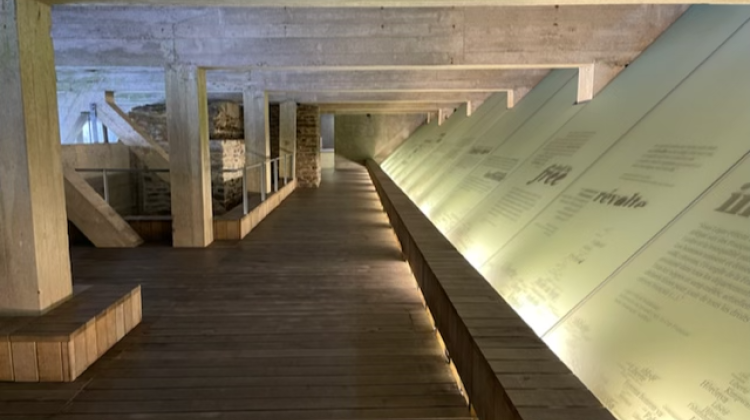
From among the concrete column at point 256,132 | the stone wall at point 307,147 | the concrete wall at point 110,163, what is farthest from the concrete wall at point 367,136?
the concrete wall at point 110,163

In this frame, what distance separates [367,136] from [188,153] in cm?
1590

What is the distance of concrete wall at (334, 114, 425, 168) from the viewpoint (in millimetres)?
20797

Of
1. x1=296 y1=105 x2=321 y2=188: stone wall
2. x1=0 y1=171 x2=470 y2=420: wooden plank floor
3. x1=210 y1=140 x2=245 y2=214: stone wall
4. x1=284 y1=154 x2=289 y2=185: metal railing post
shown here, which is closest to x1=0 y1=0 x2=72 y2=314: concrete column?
x1=0 y1=171 x2=470 y2=420: wooden plank floor

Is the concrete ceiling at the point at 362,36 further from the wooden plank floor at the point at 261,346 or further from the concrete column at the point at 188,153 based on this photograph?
the wooden plank floor at the point at 261,346

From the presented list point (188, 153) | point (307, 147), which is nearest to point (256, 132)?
point (307, 147)

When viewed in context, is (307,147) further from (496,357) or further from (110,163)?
(496,357)

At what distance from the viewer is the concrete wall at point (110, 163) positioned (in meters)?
7.84

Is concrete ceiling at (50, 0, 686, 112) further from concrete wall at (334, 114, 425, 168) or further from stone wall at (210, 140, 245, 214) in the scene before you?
concrete wall at (334, 114, 425, 168)

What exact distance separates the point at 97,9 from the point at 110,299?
3.46 meters

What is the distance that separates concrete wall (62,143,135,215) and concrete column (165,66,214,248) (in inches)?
109

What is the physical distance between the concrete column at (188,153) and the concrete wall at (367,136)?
49.4ft

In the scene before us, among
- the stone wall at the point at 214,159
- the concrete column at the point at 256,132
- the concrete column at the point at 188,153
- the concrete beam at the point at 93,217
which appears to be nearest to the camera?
the concrete column at the point at 188,153

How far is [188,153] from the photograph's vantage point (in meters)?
5.55

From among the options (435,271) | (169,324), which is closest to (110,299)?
(169,324)
